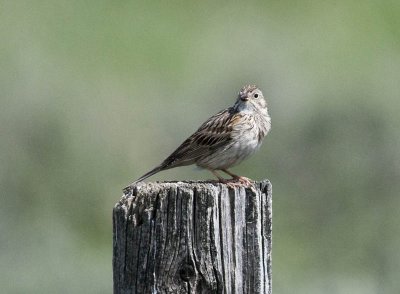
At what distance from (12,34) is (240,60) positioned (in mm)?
4173

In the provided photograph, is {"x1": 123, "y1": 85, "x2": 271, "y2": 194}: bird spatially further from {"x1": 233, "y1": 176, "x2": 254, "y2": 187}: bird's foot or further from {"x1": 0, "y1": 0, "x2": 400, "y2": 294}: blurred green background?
{"x1": 233, "y1": 176, "x2": 254, "y2": 187}: bird's foot

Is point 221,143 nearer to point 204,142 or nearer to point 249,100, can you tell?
point 204,142

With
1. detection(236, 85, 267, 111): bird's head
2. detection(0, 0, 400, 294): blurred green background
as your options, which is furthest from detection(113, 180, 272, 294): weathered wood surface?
detection(0, 0, 400, 294): blurred green background

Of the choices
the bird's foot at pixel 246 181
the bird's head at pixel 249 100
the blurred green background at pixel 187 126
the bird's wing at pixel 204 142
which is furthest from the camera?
the blurred green background at pixel 187 126

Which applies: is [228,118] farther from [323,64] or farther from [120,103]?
[323,64]

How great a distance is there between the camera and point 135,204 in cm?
605

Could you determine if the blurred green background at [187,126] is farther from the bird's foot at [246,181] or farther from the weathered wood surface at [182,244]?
the weathered wood surface at [182,244]

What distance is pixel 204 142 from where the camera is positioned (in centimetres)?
1055

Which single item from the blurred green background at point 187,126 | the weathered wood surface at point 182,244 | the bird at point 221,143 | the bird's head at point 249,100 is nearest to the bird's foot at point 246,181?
the weathered wood surface at point 182,244

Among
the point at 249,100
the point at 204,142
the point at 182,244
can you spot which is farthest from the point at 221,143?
the point at 182,244

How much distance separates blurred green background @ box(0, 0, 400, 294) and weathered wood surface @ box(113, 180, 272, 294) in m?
5.44

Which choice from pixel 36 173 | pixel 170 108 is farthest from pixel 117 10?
pixel 36 173

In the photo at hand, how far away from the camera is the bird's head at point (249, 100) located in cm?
1092

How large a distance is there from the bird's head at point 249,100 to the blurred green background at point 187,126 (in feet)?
6.38
